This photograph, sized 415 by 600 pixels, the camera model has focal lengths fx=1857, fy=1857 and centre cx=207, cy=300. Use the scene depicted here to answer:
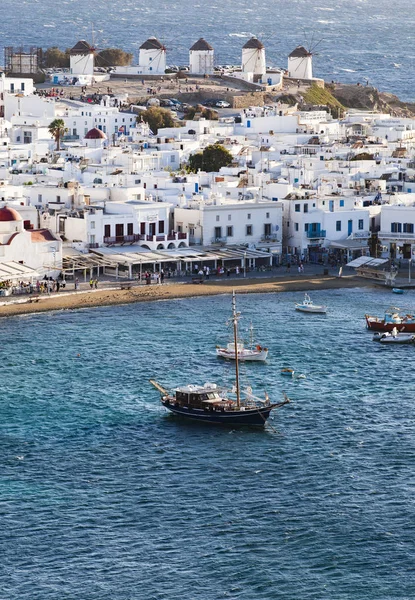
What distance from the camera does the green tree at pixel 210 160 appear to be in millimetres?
119750

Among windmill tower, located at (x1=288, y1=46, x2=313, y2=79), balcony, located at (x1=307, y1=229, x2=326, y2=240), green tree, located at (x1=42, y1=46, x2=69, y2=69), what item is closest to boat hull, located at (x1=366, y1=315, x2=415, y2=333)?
balcony, located at (x1=307, y1=229, x2=326, y2=240)

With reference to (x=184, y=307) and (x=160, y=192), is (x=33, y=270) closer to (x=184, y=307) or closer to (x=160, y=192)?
(x=184, y=307)

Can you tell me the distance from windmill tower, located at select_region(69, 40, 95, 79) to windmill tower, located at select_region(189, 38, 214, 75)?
10.8 metres

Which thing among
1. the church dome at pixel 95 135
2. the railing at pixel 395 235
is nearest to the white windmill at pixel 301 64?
the church dome at pixel 95 135

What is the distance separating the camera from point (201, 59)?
165 metres

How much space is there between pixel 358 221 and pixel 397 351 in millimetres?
23971

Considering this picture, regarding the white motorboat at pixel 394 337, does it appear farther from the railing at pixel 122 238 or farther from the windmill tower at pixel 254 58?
the windmill tower at pixel 254 58

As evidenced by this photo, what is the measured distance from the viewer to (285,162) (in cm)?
11988

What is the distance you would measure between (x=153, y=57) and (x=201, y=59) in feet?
15.0

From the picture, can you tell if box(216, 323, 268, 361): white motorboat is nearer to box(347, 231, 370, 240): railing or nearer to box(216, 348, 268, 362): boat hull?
box(216, 348, 268, 362): boat hull

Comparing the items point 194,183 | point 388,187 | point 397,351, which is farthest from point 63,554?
point 388,187

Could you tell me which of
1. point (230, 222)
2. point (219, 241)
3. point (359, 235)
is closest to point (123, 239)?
point (219, 241)

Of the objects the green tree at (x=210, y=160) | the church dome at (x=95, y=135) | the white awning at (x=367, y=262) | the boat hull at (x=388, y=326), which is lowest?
the boat hull at (x=388, y=326)

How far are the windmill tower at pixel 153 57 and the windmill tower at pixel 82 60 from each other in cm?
651
